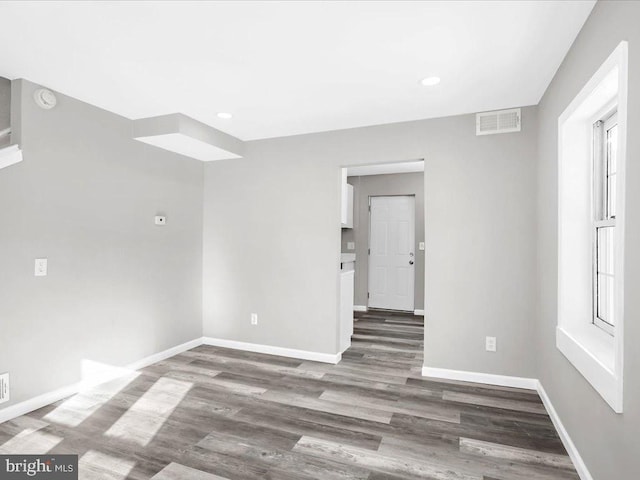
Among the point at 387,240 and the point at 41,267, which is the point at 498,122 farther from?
the point at 41,267

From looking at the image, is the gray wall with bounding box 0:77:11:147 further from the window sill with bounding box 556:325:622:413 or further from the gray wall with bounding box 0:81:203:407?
the window sill with bounding box 556:325:622:413

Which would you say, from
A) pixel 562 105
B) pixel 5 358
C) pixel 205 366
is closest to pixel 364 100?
pixel 562 105

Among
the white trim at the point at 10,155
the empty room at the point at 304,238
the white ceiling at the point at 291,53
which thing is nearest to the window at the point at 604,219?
the empty room at the point at 304,238

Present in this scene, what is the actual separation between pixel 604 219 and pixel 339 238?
2285mm

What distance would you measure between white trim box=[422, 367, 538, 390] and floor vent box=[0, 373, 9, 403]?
3360 mm

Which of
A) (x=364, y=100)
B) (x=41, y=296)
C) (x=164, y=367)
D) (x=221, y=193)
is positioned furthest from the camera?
(x=221, y=193)

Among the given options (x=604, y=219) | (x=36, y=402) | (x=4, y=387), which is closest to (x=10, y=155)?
(x=4, y=387)

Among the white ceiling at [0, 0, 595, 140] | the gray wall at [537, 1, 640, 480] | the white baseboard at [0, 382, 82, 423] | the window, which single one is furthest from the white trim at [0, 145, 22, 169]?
the window

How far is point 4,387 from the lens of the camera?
8.37 feet

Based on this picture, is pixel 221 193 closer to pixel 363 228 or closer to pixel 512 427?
pixel 363 228

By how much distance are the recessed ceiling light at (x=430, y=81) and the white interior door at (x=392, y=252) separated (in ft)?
12.7

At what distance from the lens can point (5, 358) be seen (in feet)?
8.43

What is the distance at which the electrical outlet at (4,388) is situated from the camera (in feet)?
8.32

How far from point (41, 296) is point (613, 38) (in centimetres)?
389
